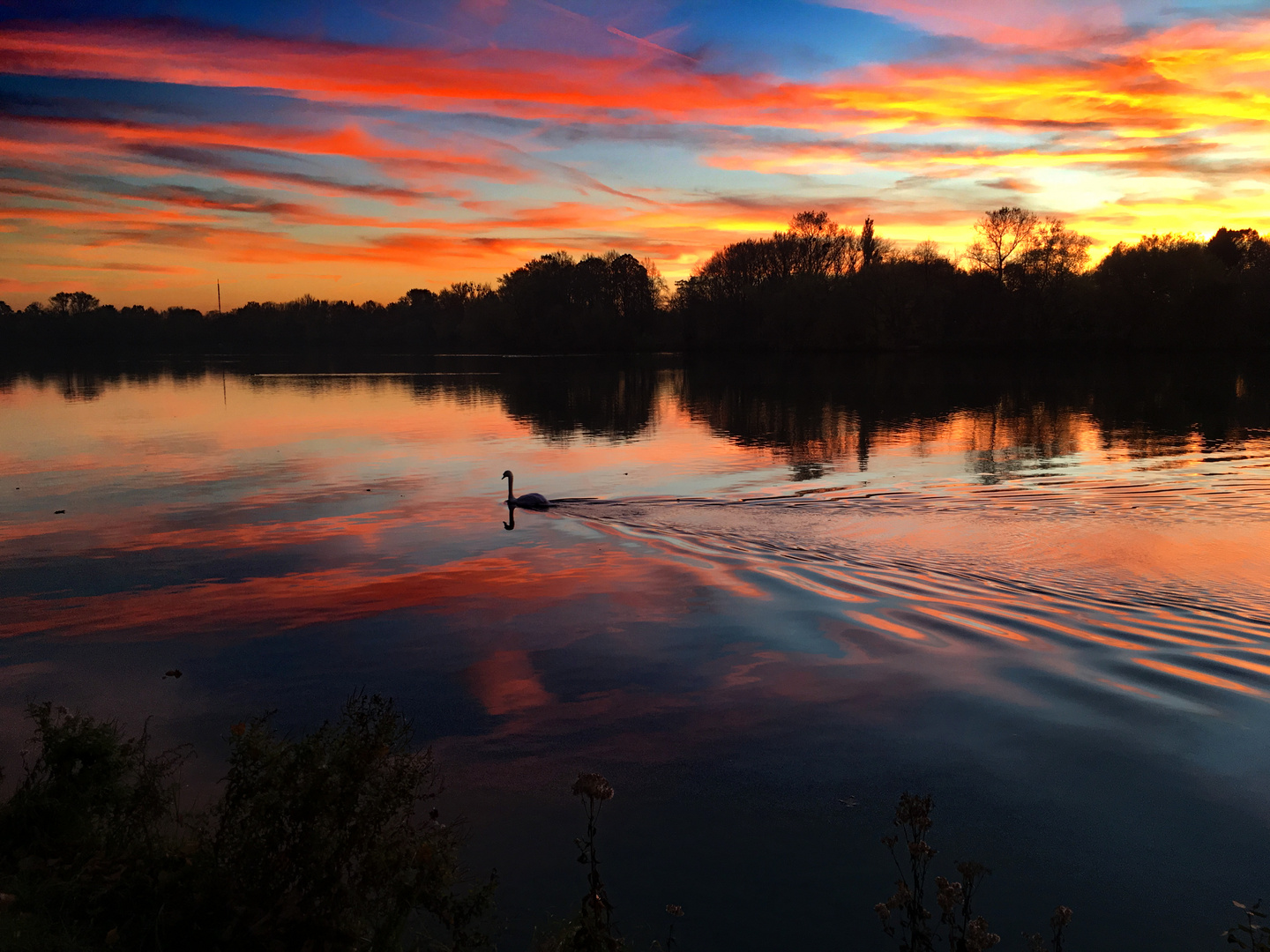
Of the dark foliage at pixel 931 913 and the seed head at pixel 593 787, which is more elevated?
the seed head at pixel 593 787

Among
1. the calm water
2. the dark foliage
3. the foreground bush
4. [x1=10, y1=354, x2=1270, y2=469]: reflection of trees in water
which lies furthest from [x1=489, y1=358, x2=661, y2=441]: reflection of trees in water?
the dark foliage

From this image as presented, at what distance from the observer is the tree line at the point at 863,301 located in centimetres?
9031

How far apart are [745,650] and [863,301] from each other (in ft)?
322

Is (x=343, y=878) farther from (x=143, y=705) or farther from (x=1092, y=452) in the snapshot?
(x=1092, y=452)

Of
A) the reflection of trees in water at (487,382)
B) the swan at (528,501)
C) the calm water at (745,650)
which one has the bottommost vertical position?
the calm water at (745,650)

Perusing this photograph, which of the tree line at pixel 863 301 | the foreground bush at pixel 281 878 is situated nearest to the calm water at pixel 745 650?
the foreground bush at pixel 281 878

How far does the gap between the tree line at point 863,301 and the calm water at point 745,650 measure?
75284 millimetres

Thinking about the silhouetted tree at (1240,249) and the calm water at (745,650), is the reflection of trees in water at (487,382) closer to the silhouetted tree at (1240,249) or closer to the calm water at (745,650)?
the calm water at (745,650)

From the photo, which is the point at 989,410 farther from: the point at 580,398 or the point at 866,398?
the point at 580,398

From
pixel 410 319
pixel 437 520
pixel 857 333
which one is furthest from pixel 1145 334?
pixel 410 319

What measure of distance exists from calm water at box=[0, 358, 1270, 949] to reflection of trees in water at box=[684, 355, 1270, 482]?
169 centimetres

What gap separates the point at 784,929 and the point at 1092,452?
25588 millimetres

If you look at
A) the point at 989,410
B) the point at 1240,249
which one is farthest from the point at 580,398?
the point at 1240,249

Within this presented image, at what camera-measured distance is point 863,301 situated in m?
103
